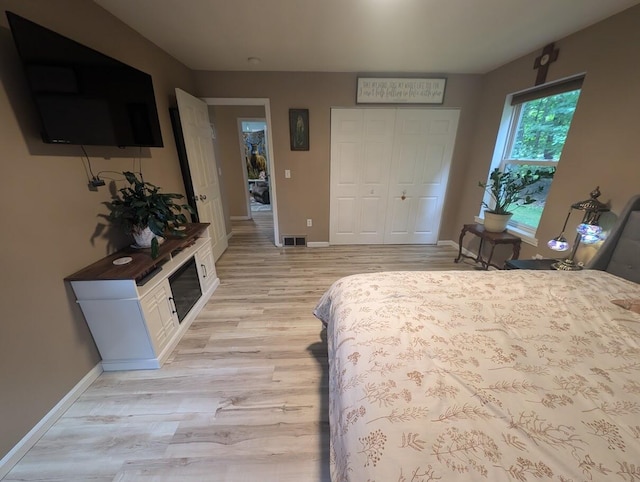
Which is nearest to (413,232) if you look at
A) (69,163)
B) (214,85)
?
(214,85)

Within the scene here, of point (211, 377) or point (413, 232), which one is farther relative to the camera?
point (413, 232)

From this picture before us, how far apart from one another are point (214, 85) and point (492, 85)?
3647 mm

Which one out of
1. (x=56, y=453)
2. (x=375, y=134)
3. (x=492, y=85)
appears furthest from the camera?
(x=375, y=134)

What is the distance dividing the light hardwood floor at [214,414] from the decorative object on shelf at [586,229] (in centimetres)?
218

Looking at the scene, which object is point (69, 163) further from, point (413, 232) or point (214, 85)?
point (413, 232)

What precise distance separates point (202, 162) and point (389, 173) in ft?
8.63

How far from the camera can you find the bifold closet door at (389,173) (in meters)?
3.39

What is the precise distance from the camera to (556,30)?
2.08 m

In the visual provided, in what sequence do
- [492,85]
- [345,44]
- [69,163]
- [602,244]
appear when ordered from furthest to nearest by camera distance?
[492,85] → [345,44] → [602,244] → [69,163]

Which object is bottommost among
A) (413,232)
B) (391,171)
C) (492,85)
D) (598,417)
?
(413,232)

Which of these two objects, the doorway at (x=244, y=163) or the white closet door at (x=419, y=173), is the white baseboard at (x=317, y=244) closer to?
the doorway at (x=244, y=163)

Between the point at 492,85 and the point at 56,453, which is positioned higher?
the point at 492,85

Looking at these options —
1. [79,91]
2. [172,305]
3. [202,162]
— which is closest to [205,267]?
[172,305]

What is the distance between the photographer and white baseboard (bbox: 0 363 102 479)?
1.15 metres
